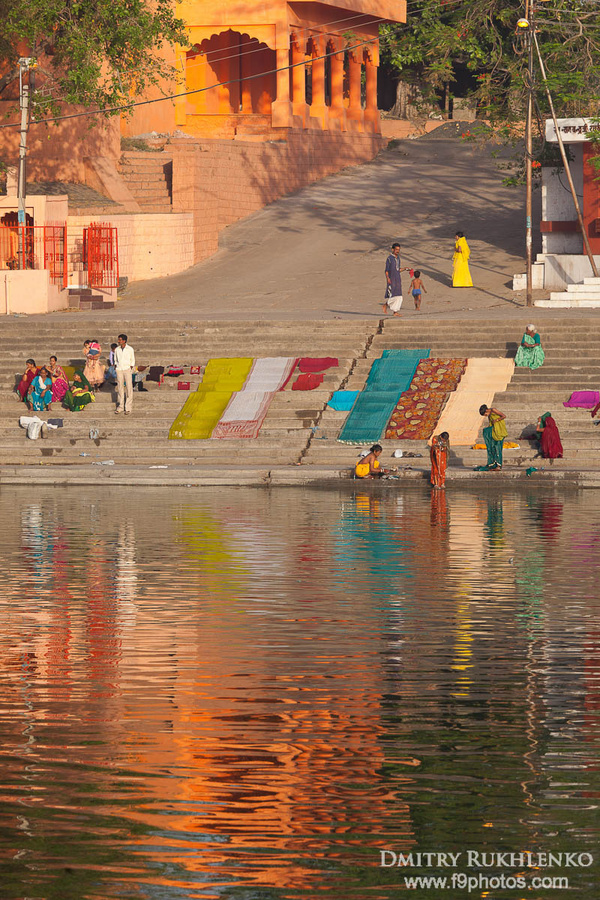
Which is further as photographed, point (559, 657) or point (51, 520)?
point (51, 520)

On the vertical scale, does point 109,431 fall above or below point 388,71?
below

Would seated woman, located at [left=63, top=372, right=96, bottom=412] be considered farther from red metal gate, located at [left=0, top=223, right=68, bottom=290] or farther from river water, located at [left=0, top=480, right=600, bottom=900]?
river water, located at [left=0, top=480, right=600, bottom=900]

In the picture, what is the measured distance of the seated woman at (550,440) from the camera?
2211 centimetres

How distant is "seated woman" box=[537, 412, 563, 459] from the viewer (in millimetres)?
22109

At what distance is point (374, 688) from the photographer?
380 inches

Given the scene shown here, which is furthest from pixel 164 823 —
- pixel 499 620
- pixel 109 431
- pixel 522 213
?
pixel 522 213

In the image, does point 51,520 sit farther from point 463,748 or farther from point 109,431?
point 463,748

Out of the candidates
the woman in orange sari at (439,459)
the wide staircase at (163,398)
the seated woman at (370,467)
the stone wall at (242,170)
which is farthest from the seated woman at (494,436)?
the stone wall at (242,170)

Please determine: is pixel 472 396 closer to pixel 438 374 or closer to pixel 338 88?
pixel 438 374

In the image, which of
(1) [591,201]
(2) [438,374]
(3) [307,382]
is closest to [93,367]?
(3) [307,382]

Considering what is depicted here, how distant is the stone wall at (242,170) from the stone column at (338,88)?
0.77 meters

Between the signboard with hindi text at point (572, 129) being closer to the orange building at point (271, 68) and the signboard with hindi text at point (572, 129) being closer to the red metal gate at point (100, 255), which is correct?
the red metal gate at point (100, 255)

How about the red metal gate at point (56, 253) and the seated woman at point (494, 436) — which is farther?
the red metal gate at point (56, 253)

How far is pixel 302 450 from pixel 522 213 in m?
19.6
